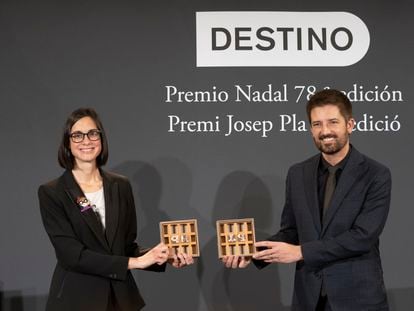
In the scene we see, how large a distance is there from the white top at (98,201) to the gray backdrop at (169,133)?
1.29m

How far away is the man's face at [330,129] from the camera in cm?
301

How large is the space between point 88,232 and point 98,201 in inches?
6.6

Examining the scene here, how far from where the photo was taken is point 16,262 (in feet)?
14.4

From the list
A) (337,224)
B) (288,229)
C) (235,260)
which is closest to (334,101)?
(337,224)

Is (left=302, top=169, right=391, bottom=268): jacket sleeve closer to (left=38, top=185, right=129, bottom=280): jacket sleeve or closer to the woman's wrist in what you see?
the woman's wrist

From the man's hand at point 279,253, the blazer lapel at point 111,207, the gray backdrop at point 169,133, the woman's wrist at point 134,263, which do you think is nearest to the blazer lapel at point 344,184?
the man's hand at point 279,253

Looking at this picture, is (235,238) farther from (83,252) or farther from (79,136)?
(79,136)

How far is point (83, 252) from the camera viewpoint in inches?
117

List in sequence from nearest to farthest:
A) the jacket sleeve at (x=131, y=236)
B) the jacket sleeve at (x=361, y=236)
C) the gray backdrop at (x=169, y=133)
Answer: the jacket sleeve at (x=361, y=236), the jacket sleeve at (x=131, y=236), the gray backdrop at (x=169, y=133)

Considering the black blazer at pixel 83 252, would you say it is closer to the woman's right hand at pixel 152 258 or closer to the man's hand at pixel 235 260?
the woman's right hand at pixel 152 258

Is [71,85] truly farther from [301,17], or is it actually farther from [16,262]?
[301,17]

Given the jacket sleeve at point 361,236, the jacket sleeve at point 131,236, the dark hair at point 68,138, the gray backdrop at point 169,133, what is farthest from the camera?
A: the gray backdrop at point 169,133

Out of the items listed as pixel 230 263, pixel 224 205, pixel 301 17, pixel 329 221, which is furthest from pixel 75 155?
pixel 301 17

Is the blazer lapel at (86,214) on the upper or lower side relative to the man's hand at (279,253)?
upper
